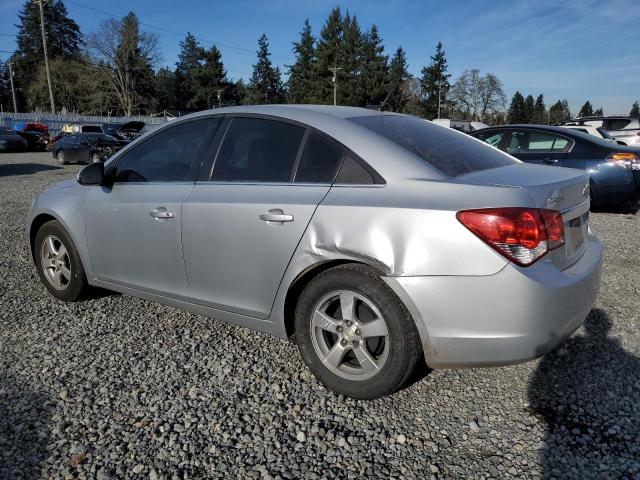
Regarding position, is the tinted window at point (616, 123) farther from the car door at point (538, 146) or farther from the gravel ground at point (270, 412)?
the gravel ground at point (270, 412)

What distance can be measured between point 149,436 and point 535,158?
24.1 feet

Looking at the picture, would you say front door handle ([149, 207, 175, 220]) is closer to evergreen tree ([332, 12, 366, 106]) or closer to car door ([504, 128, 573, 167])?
car door ([504, 128, 573, 167])

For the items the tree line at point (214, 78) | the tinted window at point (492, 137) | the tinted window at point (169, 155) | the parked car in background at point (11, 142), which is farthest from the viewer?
the tree line at point (214, 78)

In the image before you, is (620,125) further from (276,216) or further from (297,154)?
(276,216)

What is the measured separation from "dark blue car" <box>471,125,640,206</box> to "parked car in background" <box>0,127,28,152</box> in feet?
90.9

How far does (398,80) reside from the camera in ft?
263

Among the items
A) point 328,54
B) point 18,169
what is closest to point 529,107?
point 328,54

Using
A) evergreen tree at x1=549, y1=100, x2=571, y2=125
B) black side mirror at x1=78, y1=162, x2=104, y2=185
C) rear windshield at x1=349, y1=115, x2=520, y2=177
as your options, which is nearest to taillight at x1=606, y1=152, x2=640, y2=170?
rear windshield at x1=349, y1=115, x2=520, y2=177

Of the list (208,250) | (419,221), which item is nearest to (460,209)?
(419,221)

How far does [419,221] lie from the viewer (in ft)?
7.74

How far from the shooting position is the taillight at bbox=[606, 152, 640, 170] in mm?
7645

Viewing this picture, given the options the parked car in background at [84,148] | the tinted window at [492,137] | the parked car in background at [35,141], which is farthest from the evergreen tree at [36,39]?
the tinted window at [492,137]

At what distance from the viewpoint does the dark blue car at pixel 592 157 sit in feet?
25.2

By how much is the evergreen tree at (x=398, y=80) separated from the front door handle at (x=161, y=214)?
7480cm
